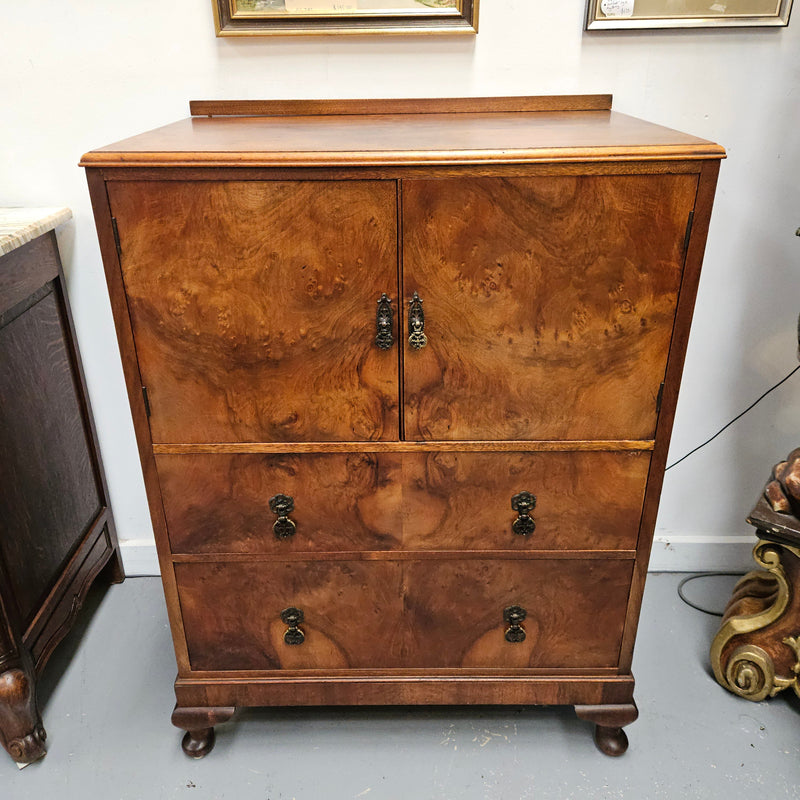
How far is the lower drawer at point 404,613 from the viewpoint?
1386mm

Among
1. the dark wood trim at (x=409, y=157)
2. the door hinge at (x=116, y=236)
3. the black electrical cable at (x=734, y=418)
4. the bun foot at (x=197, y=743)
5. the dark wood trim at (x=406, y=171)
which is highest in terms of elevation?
the dark wood trim at (x=409, y=157)

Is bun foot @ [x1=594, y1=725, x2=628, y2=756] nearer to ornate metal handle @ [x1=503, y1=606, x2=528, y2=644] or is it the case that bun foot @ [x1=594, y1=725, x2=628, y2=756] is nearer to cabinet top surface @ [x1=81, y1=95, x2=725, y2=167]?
ornate metal handle @ [x1=503, y1=606, x2=528, y2=644]

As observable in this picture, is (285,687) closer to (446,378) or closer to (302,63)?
(446,378)

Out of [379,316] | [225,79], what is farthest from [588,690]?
[225,79]

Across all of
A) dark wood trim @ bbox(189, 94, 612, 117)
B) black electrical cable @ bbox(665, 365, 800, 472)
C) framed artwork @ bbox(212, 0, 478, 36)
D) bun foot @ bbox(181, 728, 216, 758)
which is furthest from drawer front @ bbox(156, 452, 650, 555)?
framed artwork @ bbox(212, 0, 478, 36)

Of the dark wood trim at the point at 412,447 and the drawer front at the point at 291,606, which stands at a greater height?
the dark wood trim at the point at 412,447

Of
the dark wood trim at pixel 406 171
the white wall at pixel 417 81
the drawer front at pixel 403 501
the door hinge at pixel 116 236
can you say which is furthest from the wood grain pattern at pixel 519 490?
the white wall at pixel 417 81

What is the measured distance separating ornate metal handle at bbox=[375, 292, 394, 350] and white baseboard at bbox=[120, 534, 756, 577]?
3.96 feet

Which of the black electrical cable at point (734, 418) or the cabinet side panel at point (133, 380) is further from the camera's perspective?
the black electrical cable at point (734, 418)

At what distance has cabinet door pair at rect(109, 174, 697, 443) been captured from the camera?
109cm

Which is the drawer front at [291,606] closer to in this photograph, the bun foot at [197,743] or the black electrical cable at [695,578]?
the bun foot at [197,743]

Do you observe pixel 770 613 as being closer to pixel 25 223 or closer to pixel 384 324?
pixel 384 324

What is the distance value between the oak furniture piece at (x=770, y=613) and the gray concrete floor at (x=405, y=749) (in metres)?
0.07

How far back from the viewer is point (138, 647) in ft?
5.94
